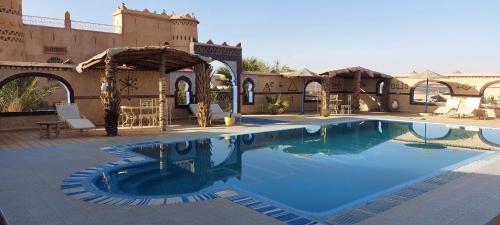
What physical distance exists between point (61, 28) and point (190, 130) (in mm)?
16557

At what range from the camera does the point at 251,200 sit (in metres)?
5.04

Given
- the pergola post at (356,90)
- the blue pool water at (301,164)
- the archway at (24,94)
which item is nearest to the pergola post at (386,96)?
the pergola post at (356,90)

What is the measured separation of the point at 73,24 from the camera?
24.1 metres

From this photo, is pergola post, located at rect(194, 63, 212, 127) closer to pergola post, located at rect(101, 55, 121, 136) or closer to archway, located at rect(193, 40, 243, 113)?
pergola post, located at rect(101, 55, 121, 136)

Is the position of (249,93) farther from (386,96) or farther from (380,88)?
(380,88)

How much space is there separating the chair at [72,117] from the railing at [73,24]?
46.8 ft

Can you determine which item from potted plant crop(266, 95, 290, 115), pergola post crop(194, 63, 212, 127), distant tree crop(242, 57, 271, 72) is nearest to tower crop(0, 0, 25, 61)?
pergola post crop(194, 63, 212, 127)

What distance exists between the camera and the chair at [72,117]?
1062cm

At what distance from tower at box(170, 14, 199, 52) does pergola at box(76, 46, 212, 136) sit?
632 inches

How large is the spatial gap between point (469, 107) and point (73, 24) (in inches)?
955

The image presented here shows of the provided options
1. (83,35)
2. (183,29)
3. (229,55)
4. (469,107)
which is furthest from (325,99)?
(83,35)

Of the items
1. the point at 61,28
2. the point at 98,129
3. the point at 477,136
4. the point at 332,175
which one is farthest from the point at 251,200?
the point at 61,28

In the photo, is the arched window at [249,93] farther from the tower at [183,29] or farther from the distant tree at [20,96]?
the tower at [183,29]

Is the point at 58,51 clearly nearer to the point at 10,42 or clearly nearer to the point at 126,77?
the point at 10,42
